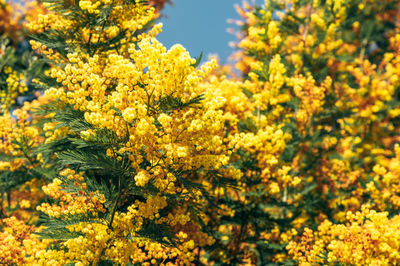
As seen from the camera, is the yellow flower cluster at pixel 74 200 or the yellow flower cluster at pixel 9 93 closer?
the yellow flower cluster at pixel 74 200

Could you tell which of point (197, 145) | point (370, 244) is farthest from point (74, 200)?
point (370, 244)

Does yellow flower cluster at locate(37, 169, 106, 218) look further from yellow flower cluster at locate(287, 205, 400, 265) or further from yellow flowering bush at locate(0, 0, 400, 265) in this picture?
yellow flower cluster at locate(287, 205, 400, 265)

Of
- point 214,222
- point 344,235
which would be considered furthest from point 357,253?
point 214,222

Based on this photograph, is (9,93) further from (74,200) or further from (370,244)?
(370,244)

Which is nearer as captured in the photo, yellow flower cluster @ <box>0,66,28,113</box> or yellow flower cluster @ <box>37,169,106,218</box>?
yellow flower cluster @ <box>37,169,106,218</box>

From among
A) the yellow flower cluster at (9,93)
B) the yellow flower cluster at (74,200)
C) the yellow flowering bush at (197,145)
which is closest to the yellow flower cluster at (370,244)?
the yellow flowering bush at (197,145)

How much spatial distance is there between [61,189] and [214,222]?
2819 millimetres

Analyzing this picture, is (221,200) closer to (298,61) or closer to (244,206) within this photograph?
(244,206)

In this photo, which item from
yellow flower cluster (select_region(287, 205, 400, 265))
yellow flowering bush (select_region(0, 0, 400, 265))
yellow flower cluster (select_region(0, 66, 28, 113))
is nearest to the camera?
yellow flowering bush (select_region(0, 0, 400, 265))

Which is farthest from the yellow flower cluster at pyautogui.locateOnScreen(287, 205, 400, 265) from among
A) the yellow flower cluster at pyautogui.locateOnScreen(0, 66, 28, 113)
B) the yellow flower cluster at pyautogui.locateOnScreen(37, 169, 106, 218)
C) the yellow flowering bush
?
the yellow flower cluster at pyautogui.locateOnScreen(0, 66, 28, 113)

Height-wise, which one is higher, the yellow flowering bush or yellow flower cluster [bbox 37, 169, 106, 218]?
the yellow flowering bush

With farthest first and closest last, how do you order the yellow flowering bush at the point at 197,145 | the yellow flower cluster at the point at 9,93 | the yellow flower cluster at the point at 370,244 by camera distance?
the yellow flower cluster at the point at 9,93
the yellow flower cluster at the point at 370,244
the yellow flowering bush at the point at 197,145

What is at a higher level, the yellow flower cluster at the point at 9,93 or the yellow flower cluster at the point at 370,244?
the yellow flower cluster at the point at 9,93

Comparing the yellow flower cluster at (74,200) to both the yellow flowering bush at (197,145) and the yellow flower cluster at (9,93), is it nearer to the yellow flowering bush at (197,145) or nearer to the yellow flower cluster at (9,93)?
the yellow flowering bush at (197,145)
